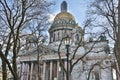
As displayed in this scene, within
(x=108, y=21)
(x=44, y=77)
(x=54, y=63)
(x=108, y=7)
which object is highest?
(x=108, y=7)

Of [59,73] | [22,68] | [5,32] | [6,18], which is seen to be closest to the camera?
[6,18]

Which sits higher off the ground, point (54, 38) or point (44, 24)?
point (54, 38)

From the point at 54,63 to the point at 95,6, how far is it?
41.4 meters

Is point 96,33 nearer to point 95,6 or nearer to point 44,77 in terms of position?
point 95,6

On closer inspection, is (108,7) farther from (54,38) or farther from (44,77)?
(54,38)

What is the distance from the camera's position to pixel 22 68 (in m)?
60.7

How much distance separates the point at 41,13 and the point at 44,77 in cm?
4431

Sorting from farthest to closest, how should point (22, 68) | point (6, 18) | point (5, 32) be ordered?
point (22, 68)
point (5, 32)
point (6, 18)

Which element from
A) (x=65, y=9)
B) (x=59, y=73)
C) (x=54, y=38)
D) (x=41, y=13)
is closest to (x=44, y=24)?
(x=41, y=13)

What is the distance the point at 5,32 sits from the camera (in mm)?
16125

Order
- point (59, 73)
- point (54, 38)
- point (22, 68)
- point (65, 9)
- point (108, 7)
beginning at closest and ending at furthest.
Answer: point (108, 7), point (59, 73), point (22, 68), point (54, 38), point (65, 9)

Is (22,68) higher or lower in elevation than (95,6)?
lower

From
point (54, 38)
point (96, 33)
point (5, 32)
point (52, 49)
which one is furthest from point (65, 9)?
point (5, 32)

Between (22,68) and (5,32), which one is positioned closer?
(5,32)
